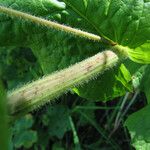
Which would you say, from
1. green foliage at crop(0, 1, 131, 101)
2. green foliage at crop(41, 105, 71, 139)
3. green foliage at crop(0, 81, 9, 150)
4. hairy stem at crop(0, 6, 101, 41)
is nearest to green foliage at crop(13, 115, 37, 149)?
green foliage at crop(41, 105, 71, 139)

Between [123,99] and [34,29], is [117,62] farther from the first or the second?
[123,99]

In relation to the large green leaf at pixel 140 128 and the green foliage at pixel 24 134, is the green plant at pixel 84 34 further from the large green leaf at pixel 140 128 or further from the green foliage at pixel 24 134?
the green foliage at pixel 24 134

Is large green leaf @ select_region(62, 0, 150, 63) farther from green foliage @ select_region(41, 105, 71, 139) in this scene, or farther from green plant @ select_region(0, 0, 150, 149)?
green foliage @ select_region(41, 105, 71, 139)

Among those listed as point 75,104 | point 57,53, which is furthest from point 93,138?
point 57,53

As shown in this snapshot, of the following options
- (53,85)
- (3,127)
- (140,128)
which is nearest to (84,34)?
(53,85)

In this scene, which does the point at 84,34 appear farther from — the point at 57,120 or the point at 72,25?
the point at 57,120
